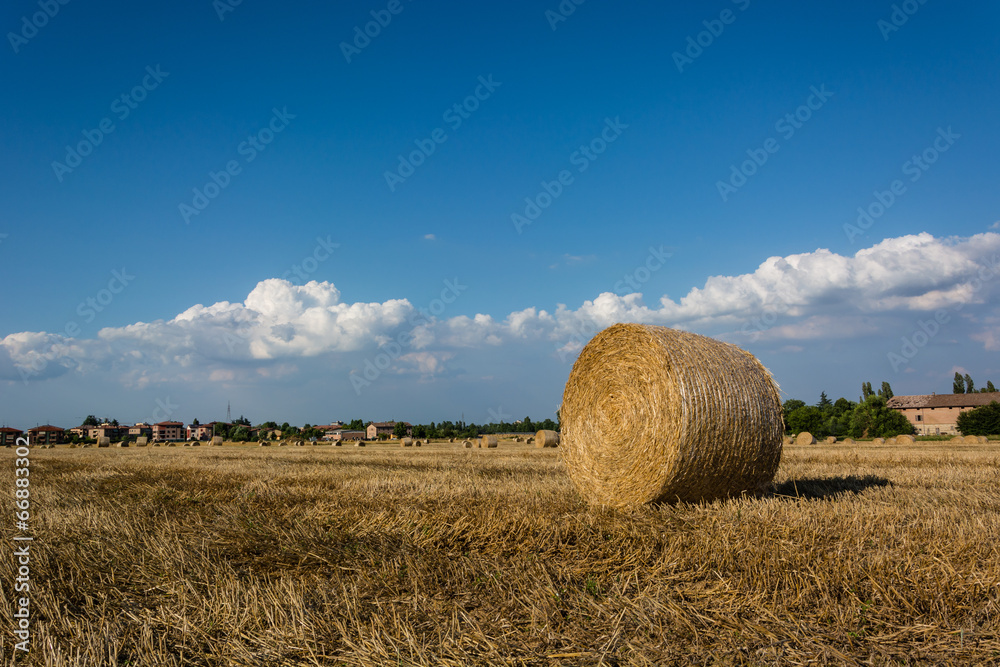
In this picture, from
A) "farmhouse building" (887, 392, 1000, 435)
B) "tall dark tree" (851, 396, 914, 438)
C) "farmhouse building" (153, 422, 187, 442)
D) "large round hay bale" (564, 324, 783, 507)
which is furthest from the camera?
"farmhouse building" (153, 422, 187, 442)

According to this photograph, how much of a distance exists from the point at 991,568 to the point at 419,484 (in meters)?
6.75

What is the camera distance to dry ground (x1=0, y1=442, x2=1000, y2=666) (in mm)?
3006

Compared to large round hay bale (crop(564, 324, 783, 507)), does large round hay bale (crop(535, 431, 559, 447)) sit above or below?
below

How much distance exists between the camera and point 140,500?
778 centimetres

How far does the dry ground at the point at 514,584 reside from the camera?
9.86 feet

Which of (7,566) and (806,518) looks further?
(806,518)

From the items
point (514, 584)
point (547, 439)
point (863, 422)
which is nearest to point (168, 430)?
point (547, 439)

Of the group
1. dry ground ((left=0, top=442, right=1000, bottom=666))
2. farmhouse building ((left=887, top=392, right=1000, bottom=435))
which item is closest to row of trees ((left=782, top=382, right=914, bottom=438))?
farmhouse building ((left=887, top=392, right=1000, bottom=435))

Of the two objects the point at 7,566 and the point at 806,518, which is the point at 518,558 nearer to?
the point at 806,518

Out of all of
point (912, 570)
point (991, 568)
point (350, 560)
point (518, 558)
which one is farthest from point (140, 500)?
point (991, 568)

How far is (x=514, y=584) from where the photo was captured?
390cm

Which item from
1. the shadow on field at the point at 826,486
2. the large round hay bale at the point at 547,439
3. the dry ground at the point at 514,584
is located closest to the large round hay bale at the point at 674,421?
the dry ground at the point at 514,584

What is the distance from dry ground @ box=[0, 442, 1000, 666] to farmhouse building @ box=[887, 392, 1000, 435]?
80.0 meters

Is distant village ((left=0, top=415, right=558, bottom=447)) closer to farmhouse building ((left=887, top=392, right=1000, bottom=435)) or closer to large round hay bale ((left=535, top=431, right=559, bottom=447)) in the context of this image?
large round hay bale ((left=535, top=431, right=559, bottom=447))
